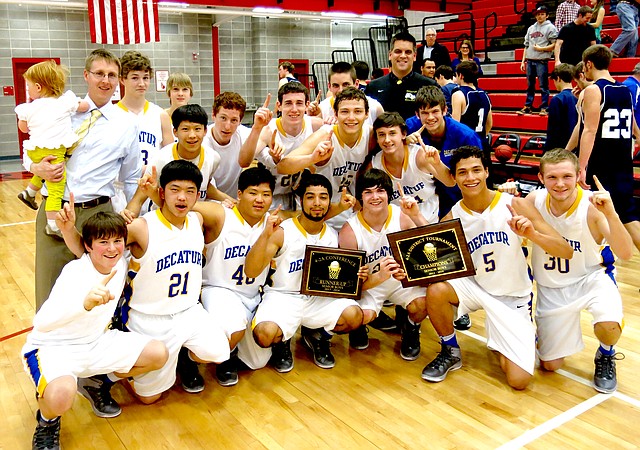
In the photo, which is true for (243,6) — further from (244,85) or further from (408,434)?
(408,434)

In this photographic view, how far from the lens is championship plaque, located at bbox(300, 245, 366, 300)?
3.93m

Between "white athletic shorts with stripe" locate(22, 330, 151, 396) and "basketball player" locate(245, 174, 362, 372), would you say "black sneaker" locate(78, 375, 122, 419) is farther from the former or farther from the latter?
"basketball player" locate(245, 174, 362, 372)

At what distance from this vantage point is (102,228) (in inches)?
121

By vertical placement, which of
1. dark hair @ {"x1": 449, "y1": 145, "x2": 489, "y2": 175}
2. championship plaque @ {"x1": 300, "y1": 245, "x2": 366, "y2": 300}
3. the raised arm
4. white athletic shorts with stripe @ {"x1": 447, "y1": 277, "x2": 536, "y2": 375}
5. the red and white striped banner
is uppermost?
the red and white striped banner

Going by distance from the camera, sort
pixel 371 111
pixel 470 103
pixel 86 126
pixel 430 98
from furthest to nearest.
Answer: pixel 470 103 → pixel 371 111 → pixel 430 98 → pixel 86 126

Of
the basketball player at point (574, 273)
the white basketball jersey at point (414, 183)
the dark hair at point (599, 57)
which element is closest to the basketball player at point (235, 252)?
the white basketball jersey at point (414, 183)

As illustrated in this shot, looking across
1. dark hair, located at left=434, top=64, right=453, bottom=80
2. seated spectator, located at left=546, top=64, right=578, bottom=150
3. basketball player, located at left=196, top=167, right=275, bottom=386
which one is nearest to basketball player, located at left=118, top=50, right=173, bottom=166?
basketball player, located at left=196, top=167, right=275, bottom=386

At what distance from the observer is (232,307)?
12.5ft

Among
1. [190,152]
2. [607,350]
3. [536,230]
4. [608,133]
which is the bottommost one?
[607,350]

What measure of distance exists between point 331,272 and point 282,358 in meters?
0.68

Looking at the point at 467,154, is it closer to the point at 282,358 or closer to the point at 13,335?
the point at 282,358

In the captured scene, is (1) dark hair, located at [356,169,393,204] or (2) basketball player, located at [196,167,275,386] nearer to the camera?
(2) basketball player, located at [196,167,275,386]

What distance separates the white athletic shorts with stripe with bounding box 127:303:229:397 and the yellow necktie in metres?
1.12

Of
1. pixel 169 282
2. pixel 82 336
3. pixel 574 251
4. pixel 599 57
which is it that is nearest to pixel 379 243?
pixel 574 251
